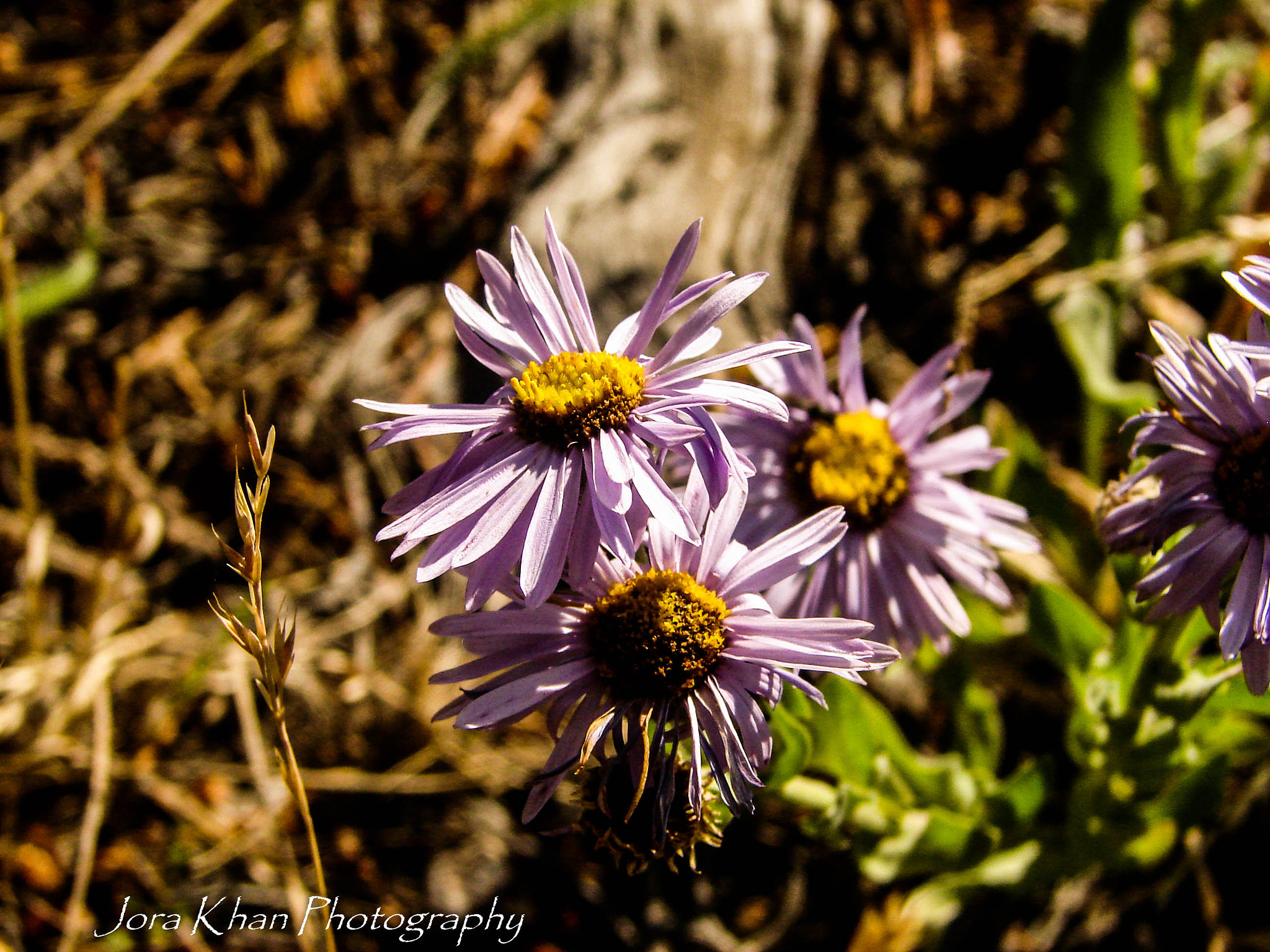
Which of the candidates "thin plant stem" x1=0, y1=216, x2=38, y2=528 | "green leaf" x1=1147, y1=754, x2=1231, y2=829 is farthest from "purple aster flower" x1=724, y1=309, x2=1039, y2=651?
"thin plant stem" x1=0, y1=216, x2=38, y2=528

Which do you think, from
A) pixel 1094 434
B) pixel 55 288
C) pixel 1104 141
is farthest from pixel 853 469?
pixel 55 288

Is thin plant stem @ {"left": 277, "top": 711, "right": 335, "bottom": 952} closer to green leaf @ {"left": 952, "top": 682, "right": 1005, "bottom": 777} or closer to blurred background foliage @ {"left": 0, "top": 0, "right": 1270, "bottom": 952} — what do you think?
blurred background foliage @ {"left": 0, "top": 0, "right": 1270, "bottom": 952}

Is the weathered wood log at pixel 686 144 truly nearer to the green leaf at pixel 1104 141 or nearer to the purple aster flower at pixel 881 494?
the green leaf at pixel 1104 141

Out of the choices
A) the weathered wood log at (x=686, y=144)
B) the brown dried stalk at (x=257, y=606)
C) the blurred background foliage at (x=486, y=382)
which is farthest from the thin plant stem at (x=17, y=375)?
the brown dried stalk at (x=257, y=606)

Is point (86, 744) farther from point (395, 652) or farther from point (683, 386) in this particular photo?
point (683, 386)

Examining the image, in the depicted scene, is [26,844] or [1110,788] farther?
[26,844]

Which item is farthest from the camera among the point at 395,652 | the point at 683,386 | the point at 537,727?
the point at 395,652

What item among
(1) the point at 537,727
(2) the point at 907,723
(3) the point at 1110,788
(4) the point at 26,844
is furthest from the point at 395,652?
(3) the point at 1110,788
